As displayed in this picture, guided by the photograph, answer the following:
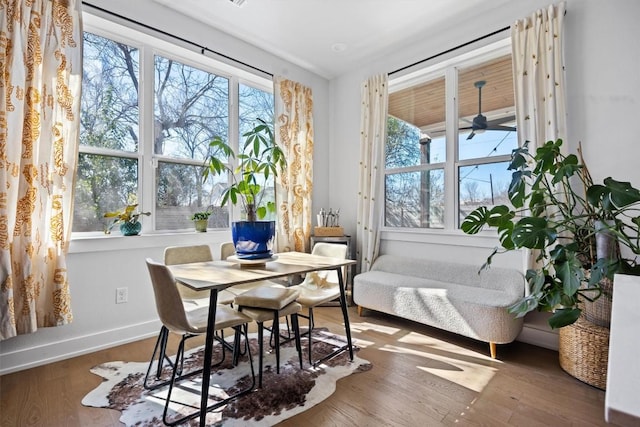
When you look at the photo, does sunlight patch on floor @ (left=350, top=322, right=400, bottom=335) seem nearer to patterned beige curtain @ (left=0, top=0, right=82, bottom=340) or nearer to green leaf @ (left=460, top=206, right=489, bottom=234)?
green leaf @ (left=460, top=206, right=489, bottom=234)

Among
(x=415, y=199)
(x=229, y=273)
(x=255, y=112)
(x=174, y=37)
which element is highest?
(x=174, y=37)

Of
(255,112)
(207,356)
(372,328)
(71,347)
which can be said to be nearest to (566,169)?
(372,328)

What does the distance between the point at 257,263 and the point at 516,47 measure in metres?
2.79

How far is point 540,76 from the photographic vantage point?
253 centimetres

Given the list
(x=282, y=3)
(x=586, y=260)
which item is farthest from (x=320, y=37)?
(x=586, y=260)

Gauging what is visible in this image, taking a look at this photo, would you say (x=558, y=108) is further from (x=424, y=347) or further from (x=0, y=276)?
(x=0, y=276)

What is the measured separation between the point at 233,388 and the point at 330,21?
3.27 metres

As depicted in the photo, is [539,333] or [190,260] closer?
[190,260]

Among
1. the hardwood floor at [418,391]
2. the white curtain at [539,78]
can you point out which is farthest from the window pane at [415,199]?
the hardwood floor at [418,391]

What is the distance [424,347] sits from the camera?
100 inches

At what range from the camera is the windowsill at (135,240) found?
2.39 m

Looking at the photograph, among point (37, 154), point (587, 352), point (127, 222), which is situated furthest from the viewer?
point (127, 222)

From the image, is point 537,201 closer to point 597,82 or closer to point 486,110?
point 597,82

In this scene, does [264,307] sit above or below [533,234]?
below
